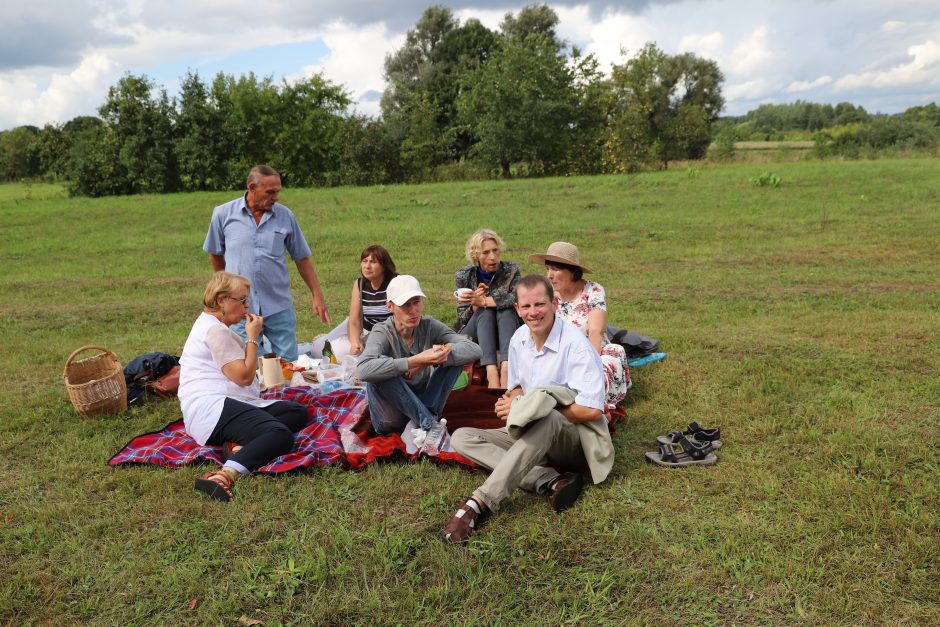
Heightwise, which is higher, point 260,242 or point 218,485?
point 260,242

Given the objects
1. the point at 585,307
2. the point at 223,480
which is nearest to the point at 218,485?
the point at 223,480

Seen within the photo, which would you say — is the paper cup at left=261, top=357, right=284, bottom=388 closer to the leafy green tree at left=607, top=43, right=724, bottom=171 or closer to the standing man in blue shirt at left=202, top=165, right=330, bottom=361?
the standing man in blue shirt at left=202, top=165, right=330, bottom=361

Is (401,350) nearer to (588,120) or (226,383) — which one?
(226,383)

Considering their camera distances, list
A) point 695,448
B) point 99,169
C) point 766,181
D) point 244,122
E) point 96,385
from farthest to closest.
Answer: point 244,122
point 99,169
point 766,181
point 96,385
point 695,448

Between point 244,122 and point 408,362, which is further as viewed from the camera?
point 244,122

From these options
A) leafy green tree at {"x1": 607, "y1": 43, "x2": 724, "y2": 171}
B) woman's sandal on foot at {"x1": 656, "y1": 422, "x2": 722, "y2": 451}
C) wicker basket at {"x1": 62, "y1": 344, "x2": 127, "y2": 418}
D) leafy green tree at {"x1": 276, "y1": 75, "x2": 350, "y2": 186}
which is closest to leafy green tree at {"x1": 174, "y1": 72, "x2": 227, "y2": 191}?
leafy green tree at {"x1": 276, "y1": 75, "x2": 350, "y2": 186}

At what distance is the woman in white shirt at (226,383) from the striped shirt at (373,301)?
1.91 meters

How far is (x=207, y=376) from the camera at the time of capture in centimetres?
516

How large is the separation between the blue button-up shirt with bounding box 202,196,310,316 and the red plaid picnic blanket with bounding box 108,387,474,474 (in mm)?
1102

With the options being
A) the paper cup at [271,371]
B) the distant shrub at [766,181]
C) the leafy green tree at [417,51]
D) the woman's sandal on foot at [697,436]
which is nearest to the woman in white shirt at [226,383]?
the paper cup at [271,371]

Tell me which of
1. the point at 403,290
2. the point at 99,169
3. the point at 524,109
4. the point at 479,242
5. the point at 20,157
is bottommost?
the point at 403,290

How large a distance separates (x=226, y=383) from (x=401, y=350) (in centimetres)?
129

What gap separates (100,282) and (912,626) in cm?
1299

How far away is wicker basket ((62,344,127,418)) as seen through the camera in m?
5.96
